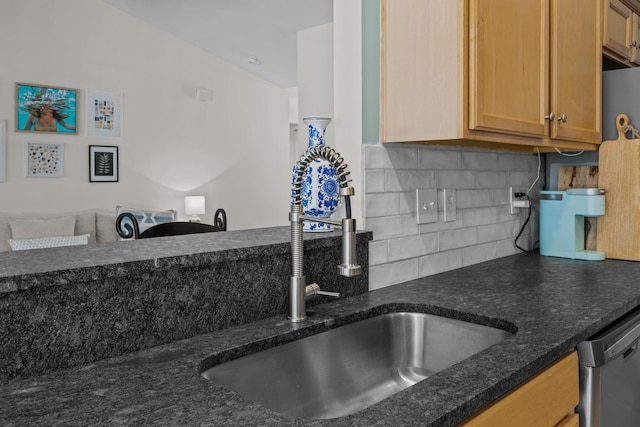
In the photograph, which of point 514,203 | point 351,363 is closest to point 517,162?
point 514,203

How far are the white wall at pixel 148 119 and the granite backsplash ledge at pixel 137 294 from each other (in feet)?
13.5

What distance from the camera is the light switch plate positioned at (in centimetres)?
171

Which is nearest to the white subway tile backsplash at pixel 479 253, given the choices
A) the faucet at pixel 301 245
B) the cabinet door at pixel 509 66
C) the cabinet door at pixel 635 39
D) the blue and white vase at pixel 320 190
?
the cabinet door at pixel 509 66

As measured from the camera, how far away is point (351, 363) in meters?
1.26

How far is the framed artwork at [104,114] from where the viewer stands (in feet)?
16.4

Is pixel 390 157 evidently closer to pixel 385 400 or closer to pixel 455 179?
pixel 455 179

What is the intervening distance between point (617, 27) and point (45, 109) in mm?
4506

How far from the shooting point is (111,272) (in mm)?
940

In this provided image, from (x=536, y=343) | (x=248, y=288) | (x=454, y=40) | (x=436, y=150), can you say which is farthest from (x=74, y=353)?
(x=436, y=150)

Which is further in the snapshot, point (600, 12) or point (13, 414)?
point (600, 12)

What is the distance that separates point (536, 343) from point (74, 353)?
87 cm

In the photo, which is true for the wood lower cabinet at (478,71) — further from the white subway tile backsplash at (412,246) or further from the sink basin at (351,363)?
the sink basin at (351,363)

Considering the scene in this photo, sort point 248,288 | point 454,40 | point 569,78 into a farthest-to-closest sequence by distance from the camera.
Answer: point 569,78 < point 454,40 < point 248,288

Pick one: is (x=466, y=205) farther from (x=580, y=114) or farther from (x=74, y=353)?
(x=74, y=353)
